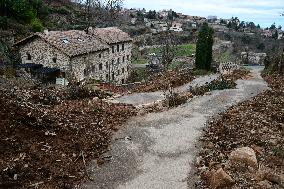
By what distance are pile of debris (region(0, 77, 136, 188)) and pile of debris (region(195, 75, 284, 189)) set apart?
4357 mm

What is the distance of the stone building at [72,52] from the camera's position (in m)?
37.4

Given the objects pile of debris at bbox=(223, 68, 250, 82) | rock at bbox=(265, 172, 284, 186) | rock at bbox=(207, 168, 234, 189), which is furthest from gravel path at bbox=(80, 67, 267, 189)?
pile of debris at bbox=(223, 68, 250, 82)

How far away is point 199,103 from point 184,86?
796cm

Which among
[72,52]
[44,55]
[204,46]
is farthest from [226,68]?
[44,55]

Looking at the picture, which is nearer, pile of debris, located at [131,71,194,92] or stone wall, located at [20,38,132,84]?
pile of debris, located at [131,71,194,92]

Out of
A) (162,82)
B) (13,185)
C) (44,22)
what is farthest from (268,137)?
(44,22)

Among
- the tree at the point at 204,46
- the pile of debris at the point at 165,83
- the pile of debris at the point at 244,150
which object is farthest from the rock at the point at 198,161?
the tree at the point at 204,46

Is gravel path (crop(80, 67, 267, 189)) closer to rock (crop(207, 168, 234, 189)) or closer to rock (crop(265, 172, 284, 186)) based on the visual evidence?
rock (crop(207, 168, 234, 189))

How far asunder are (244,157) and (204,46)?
94.5 feet

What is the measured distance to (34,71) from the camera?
37000 mm

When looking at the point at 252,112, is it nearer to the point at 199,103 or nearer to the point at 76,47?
the point at 199,103

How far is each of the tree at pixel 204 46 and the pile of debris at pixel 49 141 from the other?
23.8 metres

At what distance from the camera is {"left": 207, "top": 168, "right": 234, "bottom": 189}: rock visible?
40.1 feet

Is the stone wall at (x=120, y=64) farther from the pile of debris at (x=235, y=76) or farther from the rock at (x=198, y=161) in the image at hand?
the rock at (x=198, y=161)
